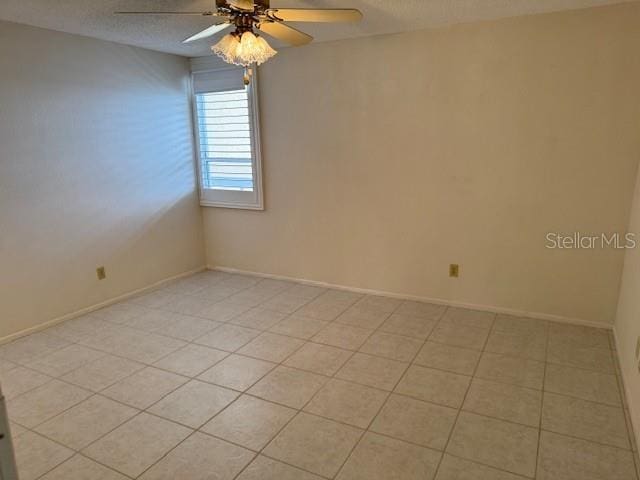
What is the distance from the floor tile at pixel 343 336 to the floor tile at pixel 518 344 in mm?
844

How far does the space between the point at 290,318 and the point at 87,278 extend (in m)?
1.75

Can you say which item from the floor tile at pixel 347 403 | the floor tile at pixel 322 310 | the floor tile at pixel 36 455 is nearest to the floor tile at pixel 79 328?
the floor tile at pixel 36 455

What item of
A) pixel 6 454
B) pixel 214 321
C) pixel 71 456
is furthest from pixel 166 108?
pixel 6 454

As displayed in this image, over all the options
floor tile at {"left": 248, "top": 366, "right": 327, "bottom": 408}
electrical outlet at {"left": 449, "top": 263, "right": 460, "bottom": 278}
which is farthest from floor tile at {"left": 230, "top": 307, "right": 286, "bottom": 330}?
electrical outlet at {"left": 449, "top": 263, "right": 460, "bottom": 278}

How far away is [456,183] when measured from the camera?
3432mm

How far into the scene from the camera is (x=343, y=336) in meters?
3.11

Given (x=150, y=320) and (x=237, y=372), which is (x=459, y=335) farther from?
(x=150, y=320)

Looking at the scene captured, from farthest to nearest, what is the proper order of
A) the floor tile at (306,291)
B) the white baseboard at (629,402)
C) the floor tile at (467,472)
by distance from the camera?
the floor tile at (306,291), the white baseboard at (629,402), the floor tile at (467,472)

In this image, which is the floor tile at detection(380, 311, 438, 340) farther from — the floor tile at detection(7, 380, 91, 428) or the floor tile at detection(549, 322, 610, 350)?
the floor tile at detection(7, 380, 91, 428)

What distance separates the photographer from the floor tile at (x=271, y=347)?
284cm

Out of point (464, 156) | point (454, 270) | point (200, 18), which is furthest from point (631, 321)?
point (200, 18)

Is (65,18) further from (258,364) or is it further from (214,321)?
(258,364)

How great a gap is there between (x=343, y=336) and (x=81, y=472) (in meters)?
1.75

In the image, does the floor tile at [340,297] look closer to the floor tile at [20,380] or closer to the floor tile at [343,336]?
the floor tile at [343,336]
